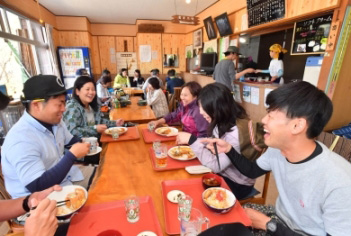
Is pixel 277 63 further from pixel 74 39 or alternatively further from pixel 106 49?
pixel 106 49

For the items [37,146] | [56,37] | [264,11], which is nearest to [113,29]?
[56,37]

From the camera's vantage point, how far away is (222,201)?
97 cm

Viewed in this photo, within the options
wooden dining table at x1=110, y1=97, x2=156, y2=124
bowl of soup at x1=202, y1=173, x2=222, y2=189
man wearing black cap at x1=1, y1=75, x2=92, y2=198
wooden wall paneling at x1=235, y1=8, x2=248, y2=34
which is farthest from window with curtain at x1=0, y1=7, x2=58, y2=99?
wooden wall paneling at x1=235, y1=8, x2=248, y2=34

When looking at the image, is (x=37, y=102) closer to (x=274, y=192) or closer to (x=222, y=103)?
(x=222, y=103)

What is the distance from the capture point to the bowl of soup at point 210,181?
1.09m

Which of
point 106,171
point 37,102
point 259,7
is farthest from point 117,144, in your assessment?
point 259,7

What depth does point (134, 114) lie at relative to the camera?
2898 millimetres

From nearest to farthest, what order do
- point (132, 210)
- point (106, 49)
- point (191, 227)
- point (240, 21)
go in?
point (191, 227), point (132, 210), point (240, 21), point (106, 49)

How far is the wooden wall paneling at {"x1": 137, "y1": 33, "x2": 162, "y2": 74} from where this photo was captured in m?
7.47

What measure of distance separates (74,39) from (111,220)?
7.45m

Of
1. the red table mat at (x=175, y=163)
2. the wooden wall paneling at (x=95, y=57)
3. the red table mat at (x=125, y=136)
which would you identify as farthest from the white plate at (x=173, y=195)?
the wooden wall paneling at (x=95, y=57)

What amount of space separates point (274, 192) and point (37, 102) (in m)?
2.57

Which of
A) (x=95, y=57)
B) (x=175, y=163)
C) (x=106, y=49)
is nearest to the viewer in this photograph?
(x=175, y=163)

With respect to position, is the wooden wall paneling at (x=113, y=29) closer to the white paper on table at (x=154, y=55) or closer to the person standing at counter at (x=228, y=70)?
the white paper on table at (x=154, y=55)
